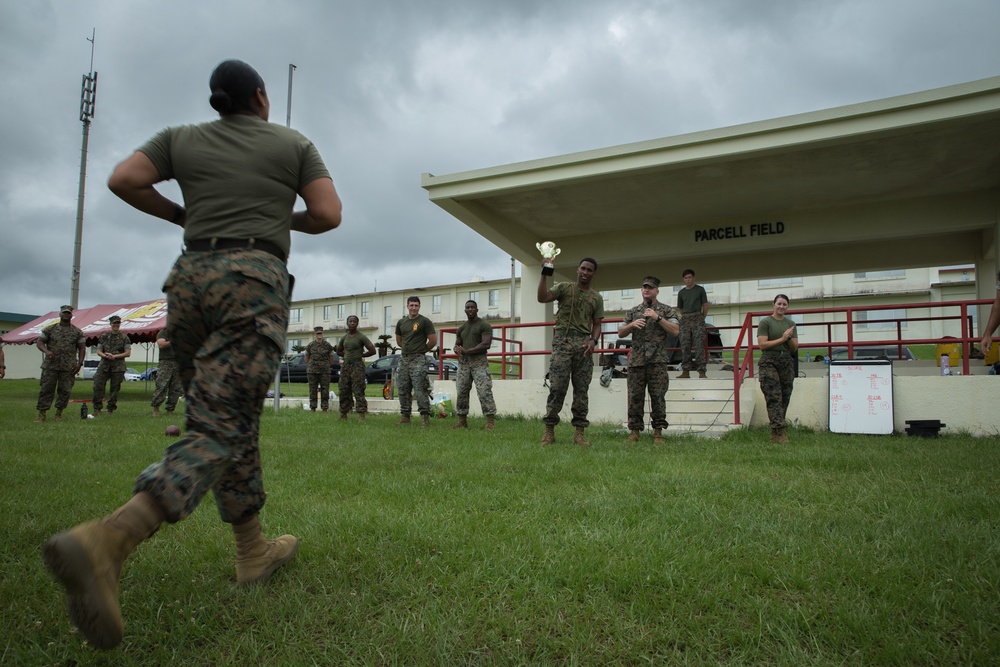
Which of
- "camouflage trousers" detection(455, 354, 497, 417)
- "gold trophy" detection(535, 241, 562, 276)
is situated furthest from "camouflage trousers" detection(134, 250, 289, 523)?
"camouflage trousers" detection(455, 354, 497, 417)

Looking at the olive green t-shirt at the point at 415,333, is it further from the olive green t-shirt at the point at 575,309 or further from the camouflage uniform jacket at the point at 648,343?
the camouflage uniform jacket at the point at 648,343

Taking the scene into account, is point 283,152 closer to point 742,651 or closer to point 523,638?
point 523,638

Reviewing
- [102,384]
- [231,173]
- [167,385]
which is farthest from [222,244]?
[102,384]

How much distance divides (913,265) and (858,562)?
652 inches

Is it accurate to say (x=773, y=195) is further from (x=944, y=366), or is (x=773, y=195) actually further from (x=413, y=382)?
(x=413, y=382)

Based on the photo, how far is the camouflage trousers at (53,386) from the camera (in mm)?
11461

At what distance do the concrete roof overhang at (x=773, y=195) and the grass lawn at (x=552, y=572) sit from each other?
788 cm

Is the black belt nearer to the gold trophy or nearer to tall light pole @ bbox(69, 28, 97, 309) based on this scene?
the gold trophy

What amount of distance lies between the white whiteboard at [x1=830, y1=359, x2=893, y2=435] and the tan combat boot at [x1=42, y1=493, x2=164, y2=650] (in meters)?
10.1

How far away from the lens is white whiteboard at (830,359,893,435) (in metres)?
9.61

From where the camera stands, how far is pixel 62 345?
1185 cm

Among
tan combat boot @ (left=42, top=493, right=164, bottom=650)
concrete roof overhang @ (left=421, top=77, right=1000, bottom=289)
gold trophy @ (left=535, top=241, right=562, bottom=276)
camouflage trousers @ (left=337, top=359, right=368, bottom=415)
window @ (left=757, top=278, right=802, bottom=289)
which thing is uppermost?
window @ (left=757, top=278, right=802, bottom=289)

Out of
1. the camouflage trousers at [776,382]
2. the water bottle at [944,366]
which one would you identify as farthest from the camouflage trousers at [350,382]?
the water bottle at [944,366]

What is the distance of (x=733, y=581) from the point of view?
2711 millimetres
